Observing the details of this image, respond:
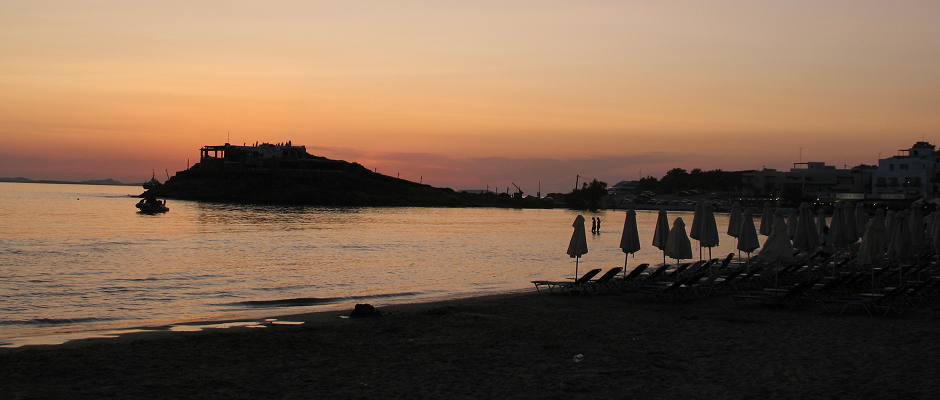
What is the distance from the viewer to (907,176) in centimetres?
11456

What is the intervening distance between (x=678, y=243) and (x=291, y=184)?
418 ft

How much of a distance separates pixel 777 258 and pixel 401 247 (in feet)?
108

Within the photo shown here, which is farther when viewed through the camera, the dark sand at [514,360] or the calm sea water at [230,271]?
the calm sea water at [230,271]

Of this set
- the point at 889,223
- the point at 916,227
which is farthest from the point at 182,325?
the point at 916,227

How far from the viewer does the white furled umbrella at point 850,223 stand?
81.6ft

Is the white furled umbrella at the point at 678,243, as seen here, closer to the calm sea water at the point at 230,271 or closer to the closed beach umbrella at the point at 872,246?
the closed beach umbrella at the point at 872,246

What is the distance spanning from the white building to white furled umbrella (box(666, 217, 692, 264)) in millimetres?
98770

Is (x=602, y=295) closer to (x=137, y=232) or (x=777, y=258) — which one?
(x=777, y=258)

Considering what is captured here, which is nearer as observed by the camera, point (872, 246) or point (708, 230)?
point (872, 246)

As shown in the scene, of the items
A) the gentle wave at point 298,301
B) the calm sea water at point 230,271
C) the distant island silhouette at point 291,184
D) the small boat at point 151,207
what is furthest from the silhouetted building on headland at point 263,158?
the gentle wave at point 298,301

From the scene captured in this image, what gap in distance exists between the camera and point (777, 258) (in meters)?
20.1

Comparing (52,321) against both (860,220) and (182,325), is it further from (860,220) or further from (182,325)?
(860,220)

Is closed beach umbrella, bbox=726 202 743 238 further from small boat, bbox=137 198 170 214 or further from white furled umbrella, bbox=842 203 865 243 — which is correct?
small boat, bbox=137 198 170 214

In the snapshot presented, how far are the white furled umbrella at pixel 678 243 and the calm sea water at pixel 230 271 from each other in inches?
259
